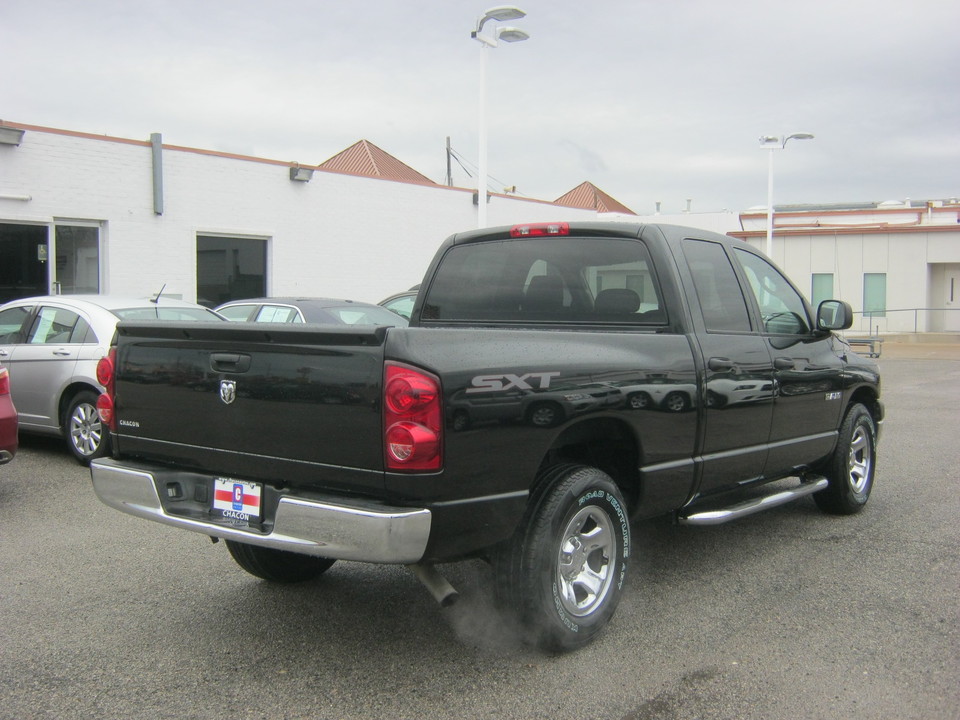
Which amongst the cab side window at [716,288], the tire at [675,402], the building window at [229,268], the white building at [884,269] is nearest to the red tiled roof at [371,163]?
the building window at [229,268]

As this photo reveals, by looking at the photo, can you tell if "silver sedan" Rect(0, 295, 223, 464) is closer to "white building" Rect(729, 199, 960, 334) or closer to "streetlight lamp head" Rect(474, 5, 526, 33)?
"streetlight lamp head" Rect(474, 5, 526, 33)

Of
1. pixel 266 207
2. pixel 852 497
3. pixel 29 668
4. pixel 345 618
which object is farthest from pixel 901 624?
pixel 266 207

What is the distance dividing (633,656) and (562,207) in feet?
80.8

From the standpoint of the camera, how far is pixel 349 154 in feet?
110

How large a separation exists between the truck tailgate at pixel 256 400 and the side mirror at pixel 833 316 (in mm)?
3545

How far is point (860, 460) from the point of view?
655cm

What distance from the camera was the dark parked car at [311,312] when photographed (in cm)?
1154

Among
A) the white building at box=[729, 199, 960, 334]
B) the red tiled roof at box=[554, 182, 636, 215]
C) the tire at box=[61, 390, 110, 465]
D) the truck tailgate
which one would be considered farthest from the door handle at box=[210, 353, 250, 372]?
the red tiled roof at box=[554, 182, 636, 215]

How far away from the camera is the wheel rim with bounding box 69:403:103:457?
8.09m

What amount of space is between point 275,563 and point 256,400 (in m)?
1.35

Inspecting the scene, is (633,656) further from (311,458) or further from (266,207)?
(266,207)

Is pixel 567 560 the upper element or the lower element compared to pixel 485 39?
lower

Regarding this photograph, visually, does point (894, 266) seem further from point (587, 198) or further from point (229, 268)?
point (229, 268)

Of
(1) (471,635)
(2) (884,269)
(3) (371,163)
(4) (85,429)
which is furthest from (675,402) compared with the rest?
(2) (884,269)
